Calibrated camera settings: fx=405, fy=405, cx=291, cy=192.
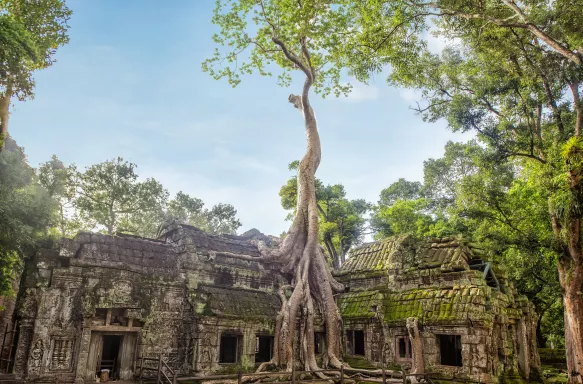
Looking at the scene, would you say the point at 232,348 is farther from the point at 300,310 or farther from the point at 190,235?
the point at 190,235

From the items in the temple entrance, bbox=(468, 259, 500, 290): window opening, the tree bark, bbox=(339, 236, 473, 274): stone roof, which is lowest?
the temple entrance

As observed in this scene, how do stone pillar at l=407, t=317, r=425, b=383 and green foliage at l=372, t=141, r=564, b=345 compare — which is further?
green foliage at l=372, t=141, r=564, b=345

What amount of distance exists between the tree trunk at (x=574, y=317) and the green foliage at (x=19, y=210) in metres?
17.1

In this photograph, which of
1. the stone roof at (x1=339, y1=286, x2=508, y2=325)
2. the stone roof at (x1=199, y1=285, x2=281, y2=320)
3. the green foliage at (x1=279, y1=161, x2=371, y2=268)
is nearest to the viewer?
the stone roof at (x1=339, y1=286, x2=508, y2=325)

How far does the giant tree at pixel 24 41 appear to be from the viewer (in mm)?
10297

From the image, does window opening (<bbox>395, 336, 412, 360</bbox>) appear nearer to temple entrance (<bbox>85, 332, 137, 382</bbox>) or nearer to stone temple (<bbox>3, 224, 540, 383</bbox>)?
stone temple (<bbox>3, 224, 540, 383</bbox>)

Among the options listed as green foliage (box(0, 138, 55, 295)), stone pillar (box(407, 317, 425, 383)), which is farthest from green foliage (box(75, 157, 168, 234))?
stone pillar (box(407, 317, 425, 383))

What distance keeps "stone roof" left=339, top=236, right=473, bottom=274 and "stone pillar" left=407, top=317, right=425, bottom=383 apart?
8.60 ft

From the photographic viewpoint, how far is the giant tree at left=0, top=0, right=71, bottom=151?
10297mm

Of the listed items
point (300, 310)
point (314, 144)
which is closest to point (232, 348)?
point (300, 310)

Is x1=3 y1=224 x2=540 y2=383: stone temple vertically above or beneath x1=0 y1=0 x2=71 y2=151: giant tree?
beneath

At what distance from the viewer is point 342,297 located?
17.3m

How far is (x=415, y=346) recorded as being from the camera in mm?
13133

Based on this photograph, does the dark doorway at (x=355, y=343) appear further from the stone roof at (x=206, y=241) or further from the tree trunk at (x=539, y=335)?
the tree trunk at (x=539, y=335)
